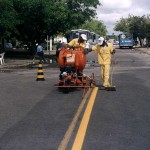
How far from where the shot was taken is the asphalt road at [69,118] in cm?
769

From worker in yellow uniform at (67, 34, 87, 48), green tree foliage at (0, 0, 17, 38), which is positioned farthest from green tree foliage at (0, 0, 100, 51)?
worker in yellow uniform at (67, 34, 87, 48)

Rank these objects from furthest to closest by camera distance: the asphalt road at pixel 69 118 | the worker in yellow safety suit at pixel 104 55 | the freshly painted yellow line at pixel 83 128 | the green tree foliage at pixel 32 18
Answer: the green tree foliage at pixel 32 18 → the worker in yellow safety suit at pixel 104 55 → the asphalt road at pixel 69 118 → the freshly painted yellow line at pixel 83 128

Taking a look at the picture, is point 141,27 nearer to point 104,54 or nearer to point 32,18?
point 32,18

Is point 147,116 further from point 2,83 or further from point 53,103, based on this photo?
point 2,83

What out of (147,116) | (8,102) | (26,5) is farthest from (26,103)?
(26,5)

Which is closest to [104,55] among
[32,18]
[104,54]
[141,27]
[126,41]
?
[104,54]

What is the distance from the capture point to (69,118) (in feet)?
33.0

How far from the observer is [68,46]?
15.9 metres

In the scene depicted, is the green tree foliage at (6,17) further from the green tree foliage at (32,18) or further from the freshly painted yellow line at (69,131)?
the freshly painted yellow line at (69,131)

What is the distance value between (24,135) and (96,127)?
149 cm

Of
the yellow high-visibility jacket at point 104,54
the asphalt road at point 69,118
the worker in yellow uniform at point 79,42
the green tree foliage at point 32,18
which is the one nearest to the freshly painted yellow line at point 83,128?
the asphalt road at point 69,118

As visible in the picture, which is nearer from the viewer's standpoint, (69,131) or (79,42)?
(69,131)

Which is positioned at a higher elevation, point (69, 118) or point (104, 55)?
point (104, 55)

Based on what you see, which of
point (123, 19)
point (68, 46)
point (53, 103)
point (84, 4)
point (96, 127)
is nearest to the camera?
point (96, 127)
